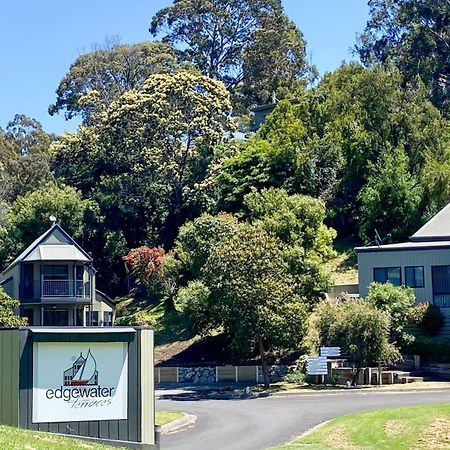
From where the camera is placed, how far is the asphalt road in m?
27.9

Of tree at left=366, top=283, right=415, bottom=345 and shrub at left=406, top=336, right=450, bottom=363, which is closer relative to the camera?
shrub at left=406, top=336, right=450, bottom=363

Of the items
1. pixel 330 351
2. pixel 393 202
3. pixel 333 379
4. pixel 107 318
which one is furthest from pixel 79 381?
pixel 393 202

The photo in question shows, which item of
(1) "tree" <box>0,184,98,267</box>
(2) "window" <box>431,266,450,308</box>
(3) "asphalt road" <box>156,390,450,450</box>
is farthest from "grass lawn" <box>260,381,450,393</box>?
(1) "tree" <box>0,184,98,267</box>

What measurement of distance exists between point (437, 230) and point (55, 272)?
2286 cm

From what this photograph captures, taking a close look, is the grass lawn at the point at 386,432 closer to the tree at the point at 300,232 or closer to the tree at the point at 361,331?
the tree at the point at 361,331

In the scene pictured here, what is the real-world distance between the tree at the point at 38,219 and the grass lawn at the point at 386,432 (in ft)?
140

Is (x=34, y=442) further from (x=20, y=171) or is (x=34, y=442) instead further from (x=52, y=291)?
(x=20, y=171)

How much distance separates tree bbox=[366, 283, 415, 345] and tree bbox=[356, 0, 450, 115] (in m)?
31.9

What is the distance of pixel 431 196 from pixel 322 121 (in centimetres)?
1517

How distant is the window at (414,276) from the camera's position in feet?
150

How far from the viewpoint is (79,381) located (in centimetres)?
2328

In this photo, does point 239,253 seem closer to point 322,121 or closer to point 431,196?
point 431,196

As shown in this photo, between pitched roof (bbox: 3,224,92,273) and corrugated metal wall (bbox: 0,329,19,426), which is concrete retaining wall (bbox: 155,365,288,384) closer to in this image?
pitched roof (bbox: 3,224,92,273)

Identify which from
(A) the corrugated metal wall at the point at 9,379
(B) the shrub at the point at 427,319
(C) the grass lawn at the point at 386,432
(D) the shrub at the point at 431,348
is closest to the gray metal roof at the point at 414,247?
(B) the shrub at the point at 427,319
